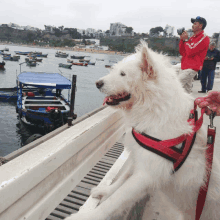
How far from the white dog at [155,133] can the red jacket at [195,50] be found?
3.34 m

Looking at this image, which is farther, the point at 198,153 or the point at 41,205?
the point at 41,205

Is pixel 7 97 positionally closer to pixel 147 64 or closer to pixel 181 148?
pixel 147 64

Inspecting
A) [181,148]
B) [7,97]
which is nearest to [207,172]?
[181,148]

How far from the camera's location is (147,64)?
194cm

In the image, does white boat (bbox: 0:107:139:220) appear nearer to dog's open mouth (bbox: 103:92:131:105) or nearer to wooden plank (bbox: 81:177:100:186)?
wooden plank (bbox: 81:177:100:186)

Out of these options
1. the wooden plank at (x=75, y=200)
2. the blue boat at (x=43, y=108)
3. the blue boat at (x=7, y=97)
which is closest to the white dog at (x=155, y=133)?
the wooden plank at (x=75, y=200)

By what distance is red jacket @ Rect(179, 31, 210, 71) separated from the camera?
4866mm

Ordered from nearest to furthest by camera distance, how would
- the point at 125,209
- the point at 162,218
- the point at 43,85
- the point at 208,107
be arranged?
the point at 208,107 < the point at 125,209 < the point at 162,218 < the point at 43,85

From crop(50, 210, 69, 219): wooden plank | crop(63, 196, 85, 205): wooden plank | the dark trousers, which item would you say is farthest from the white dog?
the dark trousers

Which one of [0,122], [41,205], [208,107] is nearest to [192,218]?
[208,107]

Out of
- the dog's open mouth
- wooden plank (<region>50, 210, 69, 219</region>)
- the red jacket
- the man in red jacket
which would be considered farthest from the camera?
the red jacket

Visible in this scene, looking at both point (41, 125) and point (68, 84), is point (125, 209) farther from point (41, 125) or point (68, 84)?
point (41, 125)

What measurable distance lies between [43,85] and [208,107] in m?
20.1

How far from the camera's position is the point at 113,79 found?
2035mm
